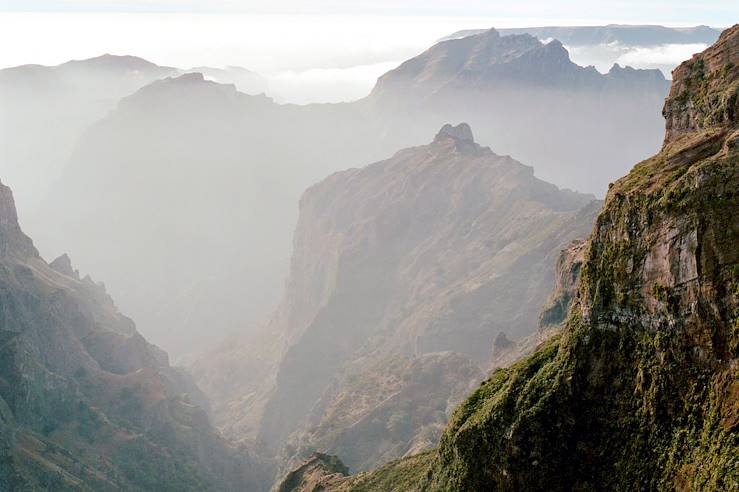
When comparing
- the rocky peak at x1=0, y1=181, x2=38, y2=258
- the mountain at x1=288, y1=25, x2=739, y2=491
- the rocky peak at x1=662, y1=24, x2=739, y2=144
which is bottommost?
the mountain at x1=288, y1=25, x2=739, y2=491

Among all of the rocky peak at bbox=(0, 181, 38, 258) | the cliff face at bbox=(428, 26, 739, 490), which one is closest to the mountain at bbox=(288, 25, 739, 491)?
the cliff face at bbox=(428, 26, 739, 490)

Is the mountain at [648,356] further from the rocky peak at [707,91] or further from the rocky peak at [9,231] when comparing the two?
the rocky peak at [9,231]

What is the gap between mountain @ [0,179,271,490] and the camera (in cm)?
9738

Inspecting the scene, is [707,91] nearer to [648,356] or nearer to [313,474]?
[648,356]

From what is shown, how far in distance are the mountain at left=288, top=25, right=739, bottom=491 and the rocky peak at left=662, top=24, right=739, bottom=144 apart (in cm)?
15

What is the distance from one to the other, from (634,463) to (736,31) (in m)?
30.4

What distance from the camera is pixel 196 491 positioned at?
387ft

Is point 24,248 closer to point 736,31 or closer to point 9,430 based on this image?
point 9,430

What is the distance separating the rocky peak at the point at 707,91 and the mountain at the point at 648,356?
0.48 ft

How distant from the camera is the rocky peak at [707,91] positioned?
3981 cm

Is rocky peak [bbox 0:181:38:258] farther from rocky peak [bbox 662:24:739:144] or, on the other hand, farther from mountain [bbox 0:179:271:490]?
rocky peak [bbox 662:24:739:144]

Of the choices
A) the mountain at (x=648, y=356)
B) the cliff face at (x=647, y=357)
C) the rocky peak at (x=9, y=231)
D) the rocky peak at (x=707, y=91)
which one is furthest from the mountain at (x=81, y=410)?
the rocky peak at (x=707, y=91)

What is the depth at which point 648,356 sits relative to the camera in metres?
35.5

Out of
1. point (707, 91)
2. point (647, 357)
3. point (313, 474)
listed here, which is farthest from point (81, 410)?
point (707, 91)
